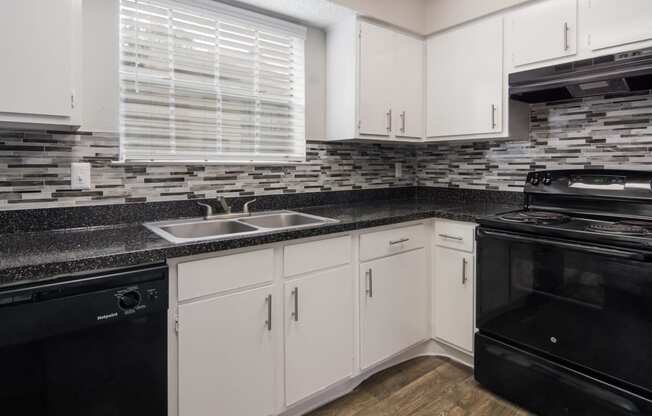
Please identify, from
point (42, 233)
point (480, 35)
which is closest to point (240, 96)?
point (42, 233)

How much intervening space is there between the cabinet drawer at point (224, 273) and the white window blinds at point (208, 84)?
712mm

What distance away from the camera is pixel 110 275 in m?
1.19

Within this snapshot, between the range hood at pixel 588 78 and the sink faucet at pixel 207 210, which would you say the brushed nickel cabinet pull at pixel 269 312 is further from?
the range hood at pixel 588 78

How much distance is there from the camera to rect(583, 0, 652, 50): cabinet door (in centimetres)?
168

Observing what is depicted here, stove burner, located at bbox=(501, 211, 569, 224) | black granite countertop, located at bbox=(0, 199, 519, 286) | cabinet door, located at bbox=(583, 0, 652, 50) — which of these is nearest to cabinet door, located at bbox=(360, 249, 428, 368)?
black granite countertop, located at bbox=(0, 199, 519, 286)

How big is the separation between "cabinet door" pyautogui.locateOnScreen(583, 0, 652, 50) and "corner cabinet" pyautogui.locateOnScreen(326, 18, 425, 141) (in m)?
0.99

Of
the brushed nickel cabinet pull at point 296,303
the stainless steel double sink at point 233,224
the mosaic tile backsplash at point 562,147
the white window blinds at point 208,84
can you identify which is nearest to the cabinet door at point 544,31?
the mosaic tile backsplash at point 562,147

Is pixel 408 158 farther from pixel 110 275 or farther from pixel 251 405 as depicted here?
pixel 110 275

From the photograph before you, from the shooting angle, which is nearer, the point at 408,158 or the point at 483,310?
the point at 483,310

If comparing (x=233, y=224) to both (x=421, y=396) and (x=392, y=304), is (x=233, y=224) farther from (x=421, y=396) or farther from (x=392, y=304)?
(x=421, y=396)

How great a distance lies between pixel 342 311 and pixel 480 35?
1.81 meters

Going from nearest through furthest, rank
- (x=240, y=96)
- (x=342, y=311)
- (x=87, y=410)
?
(x=87, y=410)
(x=342, y=311)
(x=240, y=96)

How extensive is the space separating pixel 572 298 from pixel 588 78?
103 cm

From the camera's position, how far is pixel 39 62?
1282mm
